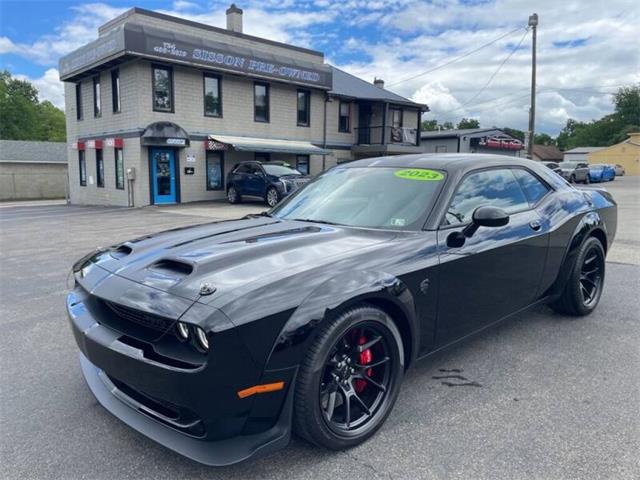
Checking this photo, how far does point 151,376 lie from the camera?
2.05 m

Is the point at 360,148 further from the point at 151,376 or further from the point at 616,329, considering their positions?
the point at 151,376

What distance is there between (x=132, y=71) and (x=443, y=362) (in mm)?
18503

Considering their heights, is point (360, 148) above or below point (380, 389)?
above

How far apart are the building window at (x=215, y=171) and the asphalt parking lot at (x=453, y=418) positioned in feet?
55.1

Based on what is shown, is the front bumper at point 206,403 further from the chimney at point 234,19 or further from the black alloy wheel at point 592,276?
the chimney at point 234,19

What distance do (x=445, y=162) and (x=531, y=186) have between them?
1.04m

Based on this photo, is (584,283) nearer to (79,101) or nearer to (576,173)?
(79,101)

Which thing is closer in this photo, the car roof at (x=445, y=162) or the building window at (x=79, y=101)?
the car roof at (x=445, y=162)

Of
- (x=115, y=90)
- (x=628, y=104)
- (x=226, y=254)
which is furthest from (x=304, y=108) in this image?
(x=628, y=104)

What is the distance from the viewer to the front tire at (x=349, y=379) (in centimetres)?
218

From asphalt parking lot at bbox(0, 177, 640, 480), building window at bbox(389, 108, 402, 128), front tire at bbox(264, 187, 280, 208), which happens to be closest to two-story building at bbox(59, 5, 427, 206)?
building window at bbox(389, 108, 402, 128)

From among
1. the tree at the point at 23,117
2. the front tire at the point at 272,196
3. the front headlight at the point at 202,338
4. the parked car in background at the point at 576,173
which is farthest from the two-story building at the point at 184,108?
the tree at the point at 23,117

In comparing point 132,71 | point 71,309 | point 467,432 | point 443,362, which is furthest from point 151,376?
point 132,71

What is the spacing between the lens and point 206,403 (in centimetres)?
196
